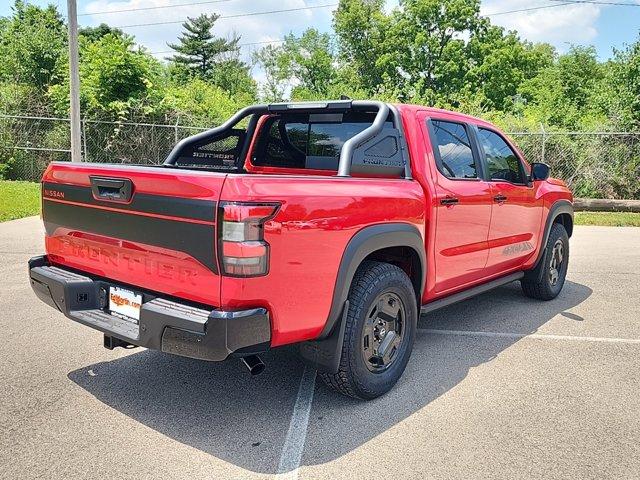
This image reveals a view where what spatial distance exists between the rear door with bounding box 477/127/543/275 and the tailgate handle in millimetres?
2932

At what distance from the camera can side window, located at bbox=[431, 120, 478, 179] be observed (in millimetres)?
4090

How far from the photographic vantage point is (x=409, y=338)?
3672mm

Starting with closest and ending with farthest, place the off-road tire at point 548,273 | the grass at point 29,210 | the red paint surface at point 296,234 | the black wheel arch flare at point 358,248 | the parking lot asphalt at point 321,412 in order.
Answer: the red paint surface at point 296,234, the parking lot asphalt at point 321,412, the black wheel arch flare at point 358,248, the off-road tire at point 548,273, the grass at point 29,210

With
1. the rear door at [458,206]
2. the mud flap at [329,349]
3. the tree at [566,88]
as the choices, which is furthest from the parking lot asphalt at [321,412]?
the tree at [566,88]

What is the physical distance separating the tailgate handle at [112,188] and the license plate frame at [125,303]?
1.68 ft

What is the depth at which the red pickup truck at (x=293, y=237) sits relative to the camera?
2.59m

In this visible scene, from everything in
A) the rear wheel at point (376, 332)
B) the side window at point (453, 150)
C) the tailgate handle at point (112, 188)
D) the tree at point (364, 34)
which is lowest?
the rear wheel at point (376, 332)

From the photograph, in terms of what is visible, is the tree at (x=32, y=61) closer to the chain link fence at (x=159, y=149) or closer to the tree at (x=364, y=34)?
the chain link fence at (x=159, y=149)

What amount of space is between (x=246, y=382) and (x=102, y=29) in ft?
200

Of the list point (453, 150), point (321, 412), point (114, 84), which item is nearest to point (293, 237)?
point (321, 412)

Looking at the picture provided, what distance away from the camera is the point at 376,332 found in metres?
3.48

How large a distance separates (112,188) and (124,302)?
2.07 ft

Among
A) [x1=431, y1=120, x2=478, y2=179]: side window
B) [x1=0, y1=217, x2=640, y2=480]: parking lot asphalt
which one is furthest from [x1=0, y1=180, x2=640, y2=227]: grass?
[x1=431, y1=120, x2=478, y2=179]: side window

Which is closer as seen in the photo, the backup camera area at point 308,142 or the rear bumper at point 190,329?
the rear bumper at point 190,329
